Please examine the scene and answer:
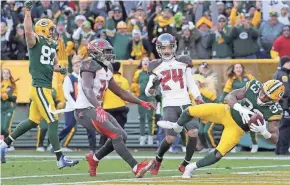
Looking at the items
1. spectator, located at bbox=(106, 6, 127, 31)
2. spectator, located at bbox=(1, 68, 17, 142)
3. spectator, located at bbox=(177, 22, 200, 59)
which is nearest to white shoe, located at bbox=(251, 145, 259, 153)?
spectator, located at bbox=(177, 22, 200, 59)

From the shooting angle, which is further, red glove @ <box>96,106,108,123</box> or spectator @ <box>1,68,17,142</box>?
spectator @ <box>1,68,17,142</box>

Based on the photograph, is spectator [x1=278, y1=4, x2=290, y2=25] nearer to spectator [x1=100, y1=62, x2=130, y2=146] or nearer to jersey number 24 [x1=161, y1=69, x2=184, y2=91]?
spectator [x1=100, y1=62, x2=130, y2=146]

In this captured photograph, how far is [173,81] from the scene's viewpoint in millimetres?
12281

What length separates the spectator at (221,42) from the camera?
60.3ft

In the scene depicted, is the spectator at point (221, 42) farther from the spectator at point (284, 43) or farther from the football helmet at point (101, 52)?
the football helmet at point (101, 52)

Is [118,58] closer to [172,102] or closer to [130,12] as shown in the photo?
[130,12]

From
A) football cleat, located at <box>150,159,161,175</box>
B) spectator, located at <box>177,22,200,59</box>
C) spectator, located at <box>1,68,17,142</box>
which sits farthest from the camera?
spectator, located at <box>177,22,200,59</box>

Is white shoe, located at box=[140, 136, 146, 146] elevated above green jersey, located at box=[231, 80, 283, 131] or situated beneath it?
situated beneath

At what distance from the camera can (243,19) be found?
18.2m

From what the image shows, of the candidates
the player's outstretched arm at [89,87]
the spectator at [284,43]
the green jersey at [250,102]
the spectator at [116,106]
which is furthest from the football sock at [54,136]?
the spectator at [284,43]

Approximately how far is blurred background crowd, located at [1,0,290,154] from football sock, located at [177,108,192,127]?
5412 millimetres

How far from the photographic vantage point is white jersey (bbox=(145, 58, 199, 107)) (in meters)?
12.2

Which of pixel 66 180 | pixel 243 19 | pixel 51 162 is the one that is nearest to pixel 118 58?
pixel 243 19

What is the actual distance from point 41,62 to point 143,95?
5307 millimetres
